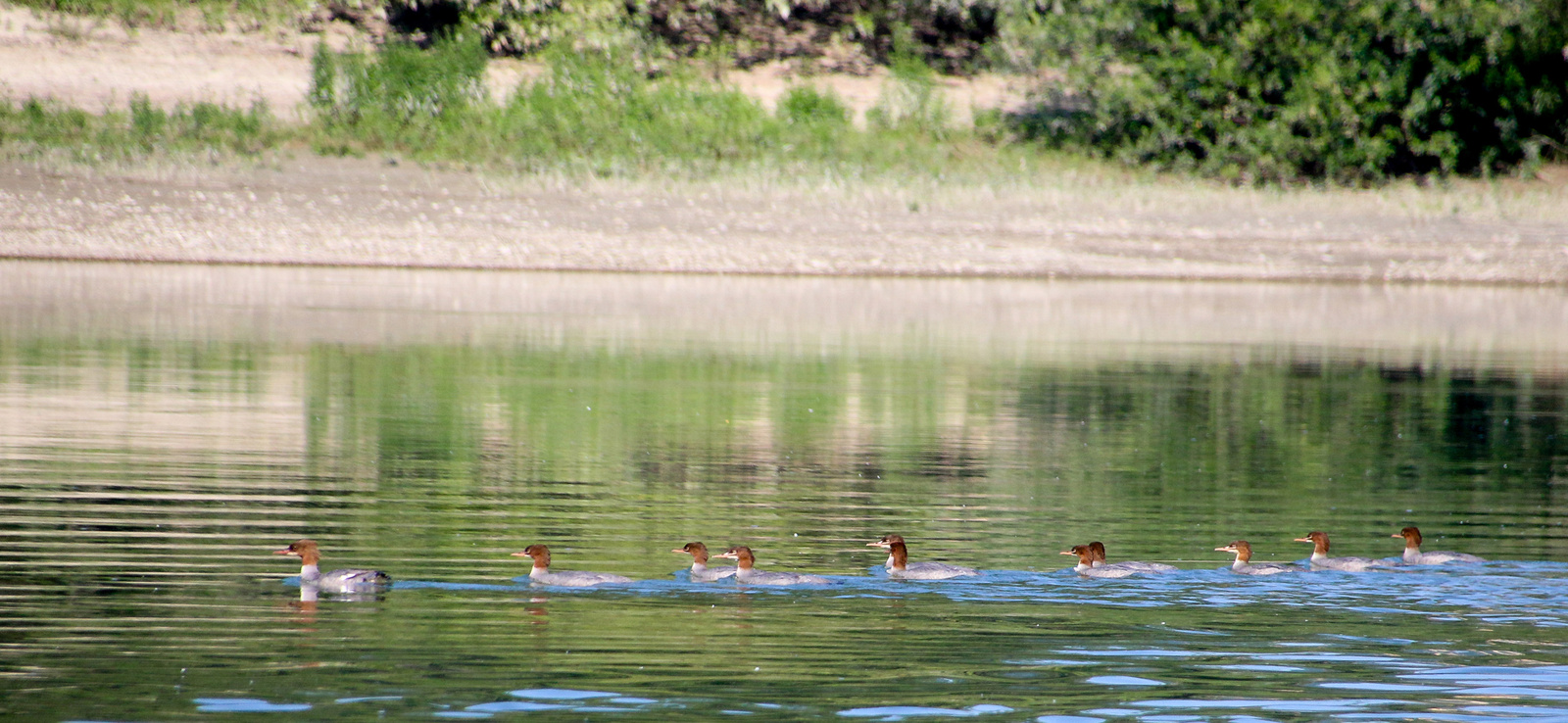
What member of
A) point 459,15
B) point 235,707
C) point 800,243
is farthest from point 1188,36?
point 235,707

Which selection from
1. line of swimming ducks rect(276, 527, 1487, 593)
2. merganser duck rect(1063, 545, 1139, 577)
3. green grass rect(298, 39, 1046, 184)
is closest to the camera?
line of swimming ducks rect(276, 527, 1487, 593)

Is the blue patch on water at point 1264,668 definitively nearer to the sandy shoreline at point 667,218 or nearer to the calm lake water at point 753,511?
the calm lake water at point 753,511

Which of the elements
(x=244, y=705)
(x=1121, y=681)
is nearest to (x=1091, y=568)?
(x=1121, y=681)

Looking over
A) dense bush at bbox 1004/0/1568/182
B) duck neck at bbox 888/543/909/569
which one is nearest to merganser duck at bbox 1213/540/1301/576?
duck neck at bbox 888/543/909/569

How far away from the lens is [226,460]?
17.8m

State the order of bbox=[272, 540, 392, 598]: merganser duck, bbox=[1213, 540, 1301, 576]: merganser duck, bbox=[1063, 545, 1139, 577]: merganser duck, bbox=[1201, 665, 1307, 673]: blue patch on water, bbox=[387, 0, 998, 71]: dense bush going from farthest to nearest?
bbox=[387, 0, 998, 71]: dense bush, bbox=[1213, 540, 1301, 576]: merganser duck, bbox=[1063, 545, 1139, 577]: merganser duck, bbox=[272, 540, 392, 598]: merganser duck, bbox=[1201, 665, 1307, 673]: blue patch on water

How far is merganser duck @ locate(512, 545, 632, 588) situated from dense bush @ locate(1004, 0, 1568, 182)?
40.3 m

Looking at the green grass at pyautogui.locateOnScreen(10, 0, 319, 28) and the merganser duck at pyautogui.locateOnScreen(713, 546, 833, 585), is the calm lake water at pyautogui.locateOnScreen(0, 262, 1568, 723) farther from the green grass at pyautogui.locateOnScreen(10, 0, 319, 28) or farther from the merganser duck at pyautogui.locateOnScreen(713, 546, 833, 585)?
the green grass at pyautogui.locateOnScreen(10, 0, 319, 28)

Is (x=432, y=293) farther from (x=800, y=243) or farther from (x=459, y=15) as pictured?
(x=459, y=15)

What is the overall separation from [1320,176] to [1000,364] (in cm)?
2683

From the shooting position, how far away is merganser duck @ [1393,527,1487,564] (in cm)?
1416

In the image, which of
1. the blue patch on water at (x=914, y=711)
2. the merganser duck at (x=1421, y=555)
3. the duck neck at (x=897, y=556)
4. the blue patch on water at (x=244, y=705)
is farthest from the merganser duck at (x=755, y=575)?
the merganser duck at (x=1421, y=555)

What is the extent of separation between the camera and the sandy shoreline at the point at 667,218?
42281 mm

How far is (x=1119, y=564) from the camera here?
537 inches
